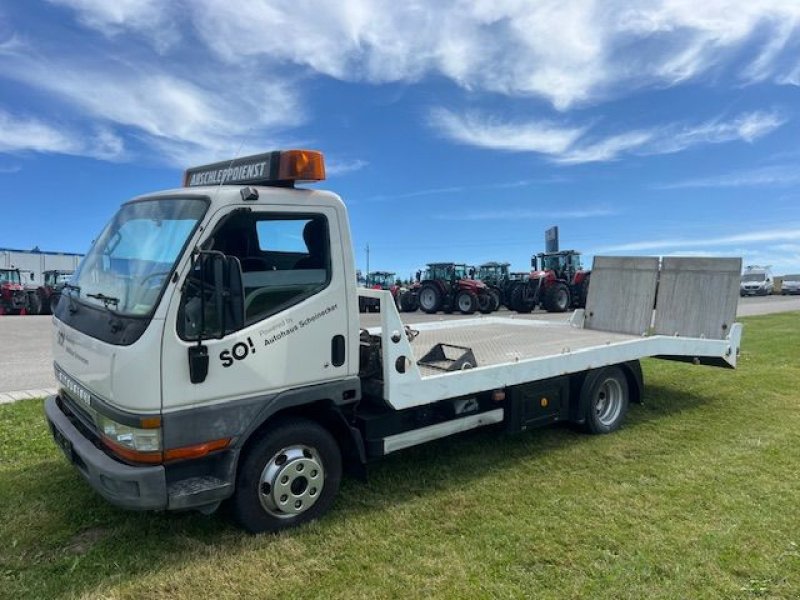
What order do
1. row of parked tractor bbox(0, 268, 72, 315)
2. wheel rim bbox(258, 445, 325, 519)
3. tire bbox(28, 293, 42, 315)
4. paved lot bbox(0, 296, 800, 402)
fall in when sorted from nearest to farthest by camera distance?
wheel rim bbox(258, 445, 325, 519), paved lot bbox(0, 296, 800, 402), row of parked tractor bbox(0, 268, 72, 315), tire bbox(28, 293, 42, 315)

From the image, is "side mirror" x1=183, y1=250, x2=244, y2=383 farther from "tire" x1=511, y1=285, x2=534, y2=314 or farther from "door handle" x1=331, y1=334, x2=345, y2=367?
"tire" x1=511, y1=285, x2=534, y2=314

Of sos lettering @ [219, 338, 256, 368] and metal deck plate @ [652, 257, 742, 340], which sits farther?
metal deck plate @ [652, 257, 742, 340]

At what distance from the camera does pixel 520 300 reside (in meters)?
24.2

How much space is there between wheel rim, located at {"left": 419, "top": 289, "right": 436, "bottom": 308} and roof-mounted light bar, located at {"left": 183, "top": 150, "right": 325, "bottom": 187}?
68.5 ft

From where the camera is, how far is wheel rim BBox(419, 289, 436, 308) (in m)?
24.8

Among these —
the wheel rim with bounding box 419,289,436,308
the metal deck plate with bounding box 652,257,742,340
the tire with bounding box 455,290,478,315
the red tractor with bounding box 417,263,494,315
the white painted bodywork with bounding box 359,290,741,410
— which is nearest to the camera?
the white painted bodywork with bounding box 359,290,741,410

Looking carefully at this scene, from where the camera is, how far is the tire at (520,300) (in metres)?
24.2

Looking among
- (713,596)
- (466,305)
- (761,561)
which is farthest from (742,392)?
(466,305)

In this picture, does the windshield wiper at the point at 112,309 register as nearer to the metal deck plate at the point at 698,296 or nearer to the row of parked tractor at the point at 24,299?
the metal deck plate at the point at 698,296

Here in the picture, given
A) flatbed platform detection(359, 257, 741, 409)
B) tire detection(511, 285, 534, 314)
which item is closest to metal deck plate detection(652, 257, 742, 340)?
flatbed platform detection(359, 257, 741, 409)

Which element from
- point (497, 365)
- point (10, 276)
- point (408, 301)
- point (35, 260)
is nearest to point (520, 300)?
point (408, 301)

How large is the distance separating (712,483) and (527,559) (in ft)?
6.78

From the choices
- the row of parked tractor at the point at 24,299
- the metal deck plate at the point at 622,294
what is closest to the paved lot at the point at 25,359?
the metal deck plate at the point at 622,294

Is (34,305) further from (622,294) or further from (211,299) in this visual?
(211,299)
